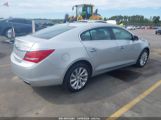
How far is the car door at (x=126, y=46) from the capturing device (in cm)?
566

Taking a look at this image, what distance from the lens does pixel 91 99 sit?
14.4 ft

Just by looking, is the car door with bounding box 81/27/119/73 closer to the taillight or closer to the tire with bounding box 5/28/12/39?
the taillight

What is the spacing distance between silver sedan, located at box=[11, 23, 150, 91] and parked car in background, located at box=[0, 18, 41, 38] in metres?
9.28

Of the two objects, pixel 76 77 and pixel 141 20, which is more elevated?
pixel 141 20

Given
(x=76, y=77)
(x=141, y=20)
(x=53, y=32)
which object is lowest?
(x=76, y=77)

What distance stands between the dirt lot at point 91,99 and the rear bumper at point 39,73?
440 millimetres

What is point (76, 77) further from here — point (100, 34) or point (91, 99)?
point (100, 34)

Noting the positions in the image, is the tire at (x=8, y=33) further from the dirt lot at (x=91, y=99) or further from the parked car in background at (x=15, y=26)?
the dirt lot at (x=91, y=99)

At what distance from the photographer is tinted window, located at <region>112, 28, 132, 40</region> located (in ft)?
18.6

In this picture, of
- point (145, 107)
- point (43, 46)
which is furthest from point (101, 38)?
point (145, 107)

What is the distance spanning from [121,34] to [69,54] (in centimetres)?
218

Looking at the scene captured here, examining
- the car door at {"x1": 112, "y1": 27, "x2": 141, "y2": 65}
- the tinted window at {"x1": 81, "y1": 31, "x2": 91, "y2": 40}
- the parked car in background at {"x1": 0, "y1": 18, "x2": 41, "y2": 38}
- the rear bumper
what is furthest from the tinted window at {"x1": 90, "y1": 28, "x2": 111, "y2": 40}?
the parked car in background at {"x1": 0, "y1": 18, "x2": 41, "y2": 38}

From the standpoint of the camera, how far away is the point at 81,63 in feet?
15.3

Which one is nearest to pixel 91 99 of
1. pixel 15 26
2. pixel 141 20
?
pixel 15 26
